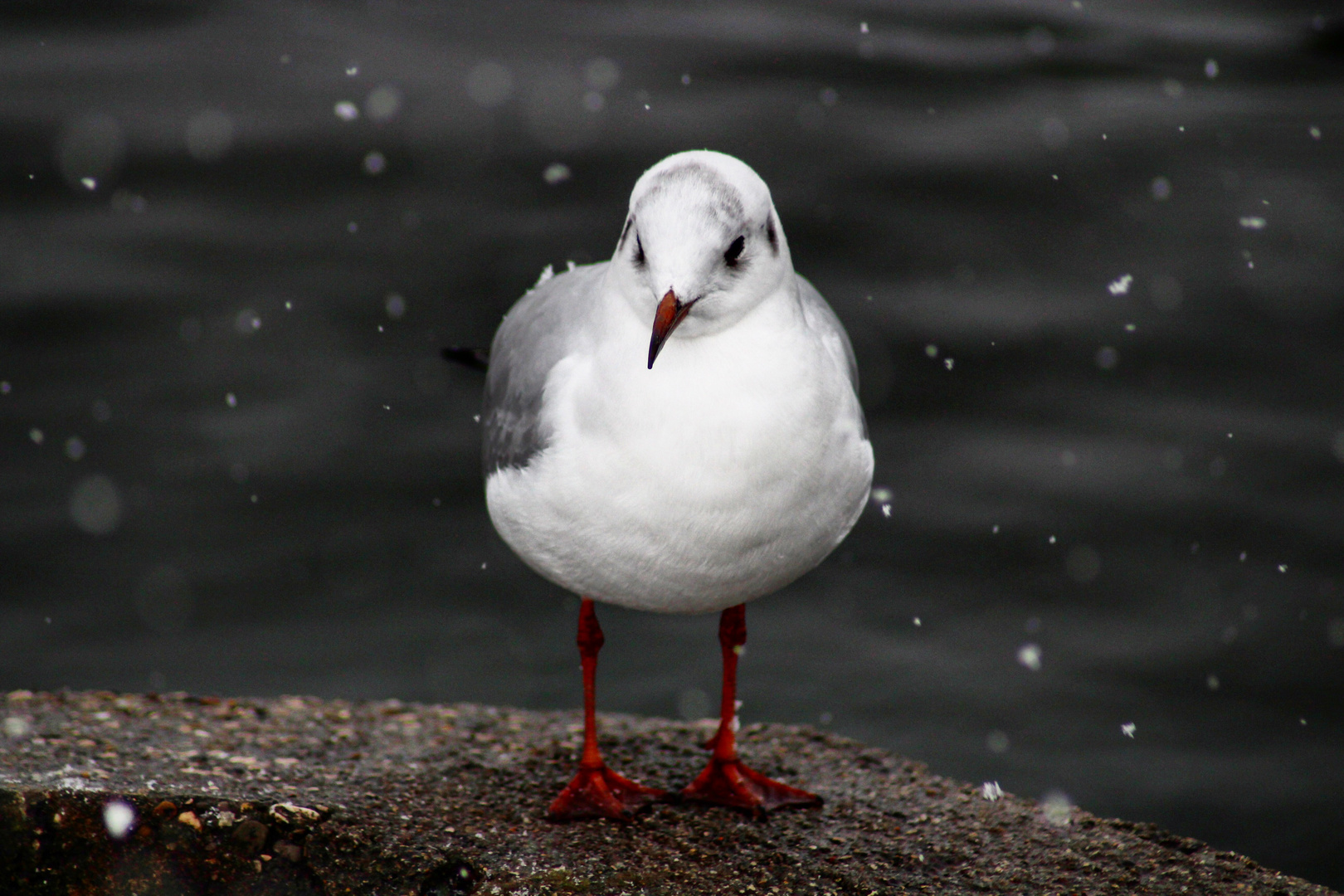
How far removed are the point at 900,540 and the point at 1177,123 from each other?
7.83ft

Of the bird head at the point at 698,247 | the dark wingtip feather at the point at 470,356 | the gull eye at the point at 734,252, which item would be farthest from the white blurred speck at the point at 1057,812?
the dark wingtip feather at the point at 470,356

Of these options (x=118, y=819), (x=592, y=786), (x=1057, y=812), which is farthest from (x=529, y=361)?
(x=1057, y=812)

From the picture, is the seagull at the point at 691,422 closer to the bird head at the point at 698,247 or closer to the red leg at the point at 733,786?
the bird head at the point at 698,247

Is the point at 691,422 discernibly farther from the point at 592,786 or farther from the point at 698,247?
the point at 592,786

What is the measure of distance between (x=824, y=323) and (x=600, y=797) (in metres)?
1.43

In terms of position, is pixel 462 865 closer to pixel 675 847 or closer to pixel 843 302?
pixel 675 847

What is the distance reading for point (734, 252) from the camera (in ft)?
9.53

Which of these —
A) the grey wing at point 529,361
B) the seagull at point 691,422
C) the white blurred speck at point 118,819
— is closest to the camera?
the seagull at point 691,422

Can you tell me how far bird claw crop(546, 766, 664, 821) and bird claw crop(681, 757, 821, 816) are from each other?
0.42 feet

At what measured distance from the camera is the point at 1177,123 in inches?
248

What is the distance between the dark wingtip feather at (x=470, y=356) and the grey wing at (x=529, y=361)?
70 cm

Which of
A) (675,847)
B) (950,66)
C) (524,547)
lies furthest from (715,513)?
(950,66)

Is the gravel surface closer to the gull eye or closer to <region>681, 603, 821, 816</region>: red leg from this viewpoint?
<region>681, 603, 821, 816</region>: red leg

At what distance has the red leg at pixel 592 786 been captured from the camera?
3.61 meters
